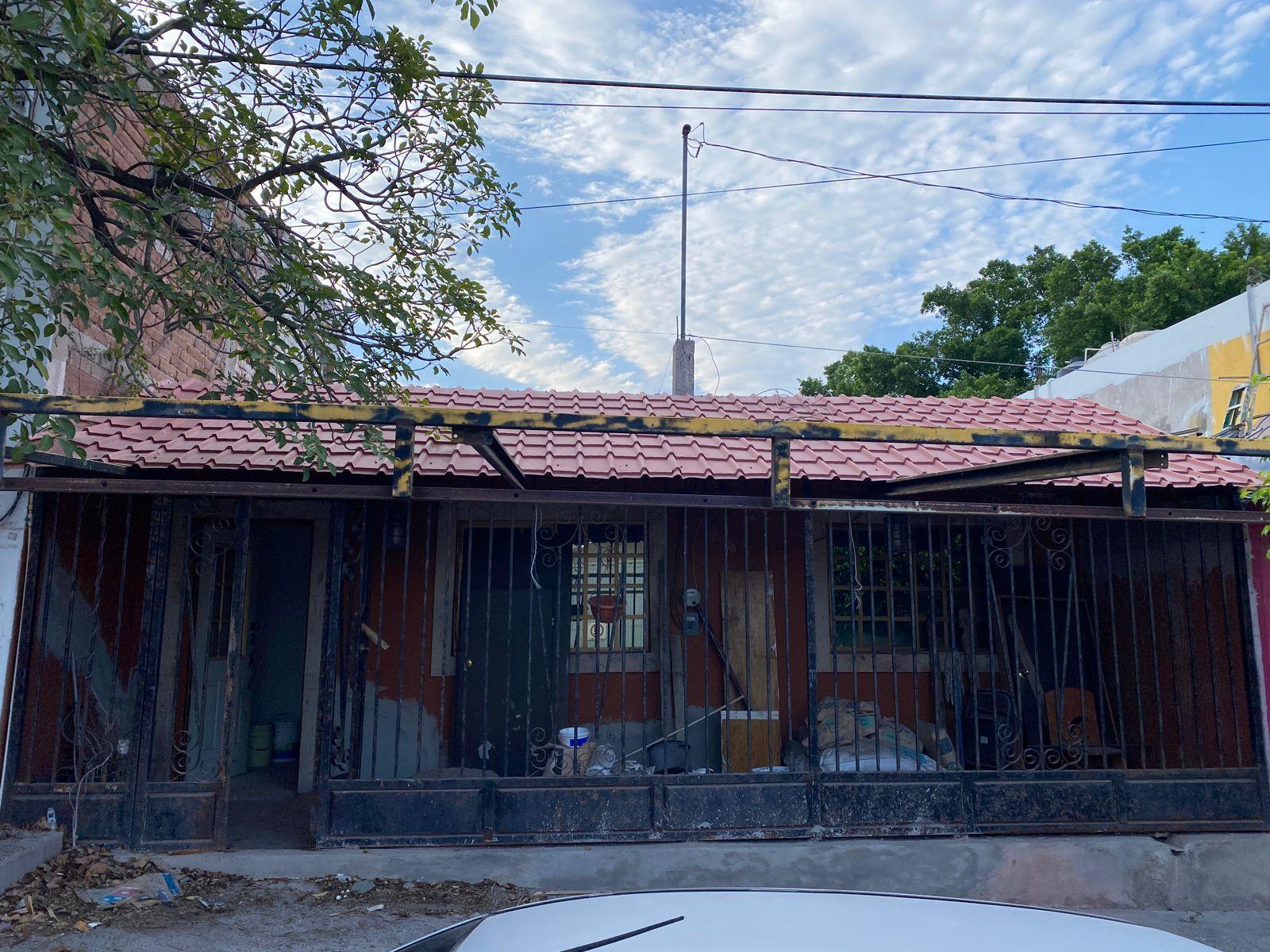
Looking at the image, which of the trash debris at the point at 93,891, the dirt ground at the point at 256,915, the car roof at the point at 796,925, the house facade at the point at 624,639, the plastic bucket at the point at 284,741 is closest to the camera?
the car roof at the point at 796,925

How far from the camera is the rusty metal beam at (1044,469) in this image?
12.9 feet

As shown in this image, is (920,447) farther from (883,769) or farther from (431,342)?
(431,342)

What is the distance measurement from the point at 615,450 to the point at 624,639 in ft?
5.06

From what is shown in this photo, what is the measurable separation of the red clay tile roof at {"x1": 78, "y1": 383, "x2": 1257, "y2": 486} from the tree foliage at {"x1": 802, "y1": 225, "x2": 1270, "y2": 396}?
2175cm

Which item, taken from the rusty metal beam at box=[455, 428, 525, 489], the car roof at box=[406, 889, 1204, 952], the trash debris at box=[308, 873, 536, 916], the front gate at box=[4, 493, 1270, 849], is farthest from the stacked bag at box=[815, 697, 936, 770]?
the car roof at box=[406, 889, 1204, 952]

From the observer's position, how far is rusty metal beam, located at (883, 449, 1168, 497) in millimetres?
3924

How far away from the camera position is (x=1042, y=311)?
30.3m

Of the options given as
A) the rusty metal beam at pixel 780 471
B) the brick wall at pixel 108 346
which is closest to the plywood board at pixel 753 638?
the rusty metal beam at pixel 780 471

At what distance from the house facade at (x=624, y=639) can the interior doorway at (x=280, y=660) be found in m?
0.03

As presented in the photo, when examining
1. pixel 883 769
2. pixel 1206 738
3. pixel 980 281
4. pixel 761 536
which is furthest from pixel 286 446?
pixel 980 281

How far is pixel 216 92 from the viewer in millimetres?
5215

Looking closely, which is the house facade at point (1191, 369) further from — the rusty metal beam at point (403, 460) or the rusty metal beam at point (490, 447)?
the rusty metal beam at point (403, 460)

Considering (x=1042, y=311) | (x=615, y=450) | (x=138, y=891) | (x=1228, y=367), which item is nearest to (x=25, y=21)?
(x=615, y=450)

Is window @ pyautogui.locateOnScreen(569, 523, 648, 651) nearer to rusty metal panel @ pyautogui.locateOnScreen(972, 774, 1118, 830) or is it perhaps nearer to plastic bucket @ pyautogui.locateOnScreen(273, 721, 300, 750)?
rusty metal panel @ pyautogui.locateOnScreen(972, 774, 1118, 830)
